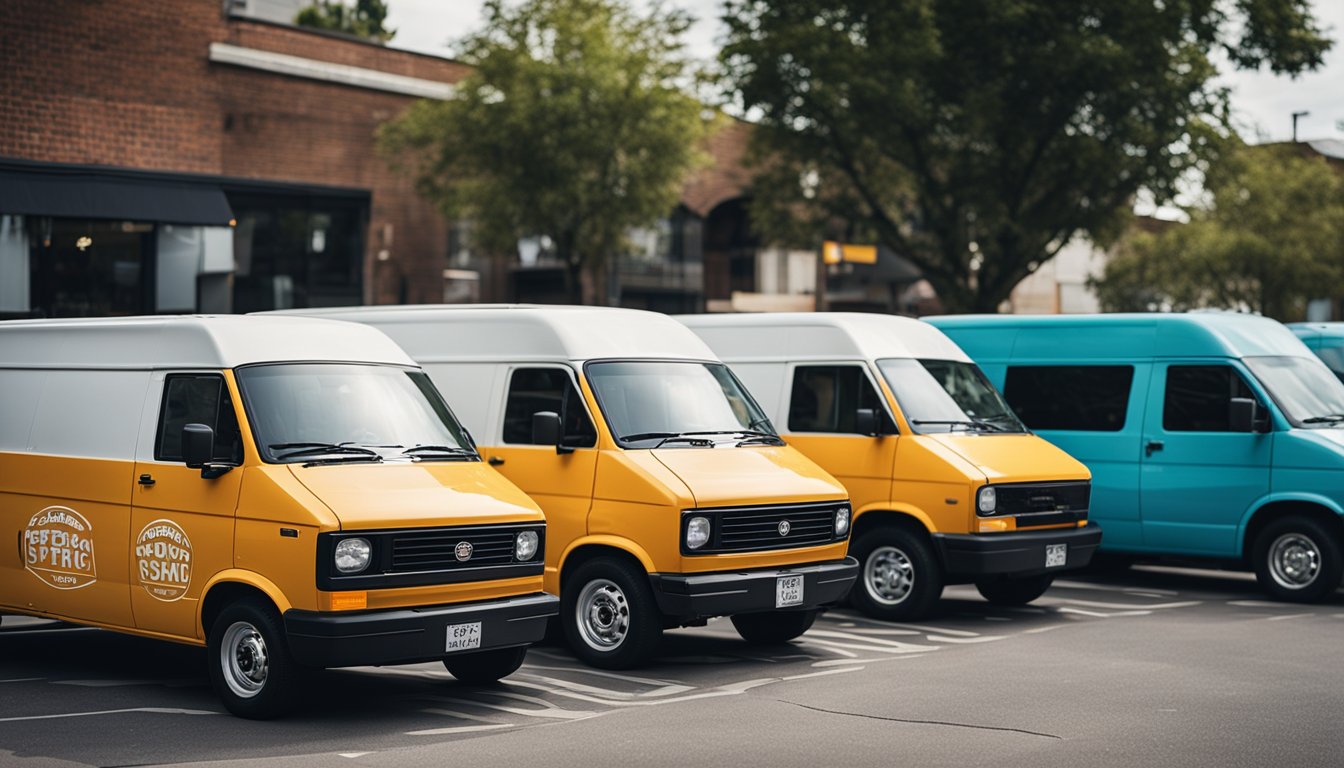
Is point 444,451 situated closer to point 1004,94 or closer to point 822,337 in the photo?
point 822,337

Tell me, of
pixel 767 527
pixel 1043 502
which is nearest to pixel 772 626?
pixel 767 527

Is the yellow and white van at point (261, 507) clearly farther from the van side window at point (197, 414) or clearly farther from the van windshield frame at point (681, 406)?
the van windshield frame at point (681, 406)

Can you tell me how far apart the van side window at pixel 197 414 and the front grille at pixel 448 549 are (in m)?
1.13

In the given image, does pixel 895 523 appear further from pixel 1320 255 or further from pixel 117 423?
pixel 1320 255

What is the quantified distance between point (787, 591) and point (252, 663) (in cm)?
359

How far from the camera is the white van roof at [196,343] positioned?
31.0 ft

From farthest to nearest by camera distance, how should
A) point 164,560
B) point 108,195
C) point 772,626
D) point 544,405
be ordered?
point 108,195, point 772,626, point 544,405, point 164,560

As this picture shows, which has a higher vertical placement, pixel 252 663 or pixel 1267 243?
pixel 1267 243

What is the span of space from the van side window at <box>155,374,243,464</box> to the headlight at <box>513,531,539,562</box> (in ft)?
5.30

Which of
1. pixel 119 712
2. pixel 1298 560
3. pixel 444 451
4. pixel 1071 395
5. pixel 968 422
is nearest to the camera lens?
pixel 119 712

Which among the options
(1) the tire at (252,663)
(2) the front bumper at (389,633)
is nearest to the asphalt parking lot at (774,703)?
(1) the tire at (252,663)

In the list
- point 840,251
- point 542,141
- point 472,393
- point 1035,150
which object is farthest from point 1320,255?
point 472,393

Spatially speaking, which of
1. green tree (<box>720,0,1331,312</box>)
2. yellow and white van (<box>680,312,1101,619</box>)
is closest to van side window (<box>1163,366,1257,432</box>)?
yellow and white van (<box>680,312,1101,619</box>)

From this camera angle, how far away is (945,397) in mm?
13672
